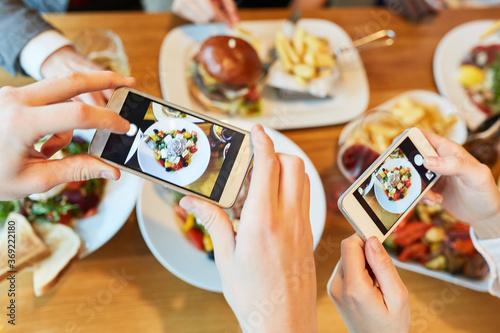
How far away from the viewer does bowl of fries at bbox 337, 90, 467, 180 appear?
1134 mm

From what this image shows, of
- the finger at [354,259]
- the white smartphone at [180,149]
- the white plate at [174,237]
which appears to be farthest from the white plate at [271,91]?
the finger at [354,259]

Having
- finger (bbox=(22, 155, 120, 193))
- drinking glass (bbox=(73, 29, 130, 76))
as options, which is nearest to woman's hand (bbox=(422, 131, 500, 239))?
finger (bbox=(22, 155, 120, 193))

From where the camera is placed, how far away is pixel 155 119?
0.81 meters

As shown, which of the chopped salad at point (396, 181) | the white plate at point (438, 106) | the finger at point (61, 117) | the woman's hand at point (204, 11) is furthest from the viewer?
the woman's hand at point (204, 11)

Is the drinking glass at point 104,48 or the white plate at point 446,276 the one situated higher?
the drinking glass at point 104,48

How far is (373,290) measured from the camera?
750mm

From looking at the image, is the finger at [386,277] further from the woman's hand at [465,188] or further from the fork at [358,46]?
the fork at [358,46]

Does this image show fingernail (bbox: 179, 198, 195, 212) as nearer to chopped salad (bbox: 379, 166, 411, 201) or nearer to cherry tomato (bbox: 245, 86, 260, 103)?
chopped salad (bbox: 379, 166, 411, 201)

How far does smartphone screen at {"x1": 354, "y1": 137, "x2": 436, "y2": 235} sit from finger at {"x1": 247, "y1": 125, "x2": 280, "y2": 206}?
207 mm

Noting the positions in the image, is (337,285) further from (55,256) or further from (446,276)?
(55,256)

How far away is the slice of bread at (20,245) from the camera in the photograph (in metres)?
0.88

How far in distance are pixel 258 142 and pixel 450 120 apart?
0.94 metres

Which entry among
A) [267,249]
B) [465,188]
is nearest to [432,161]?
[465,188]

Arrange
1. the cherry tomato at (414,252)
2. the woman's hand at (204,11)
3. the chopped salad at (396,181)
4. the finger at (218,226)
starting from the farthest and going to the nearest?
1. the woman's hand at (204,11)
2. the cherry tomato at (414,252)
3. the chopped salad at (396,181)
4. the finger at (218,226)
